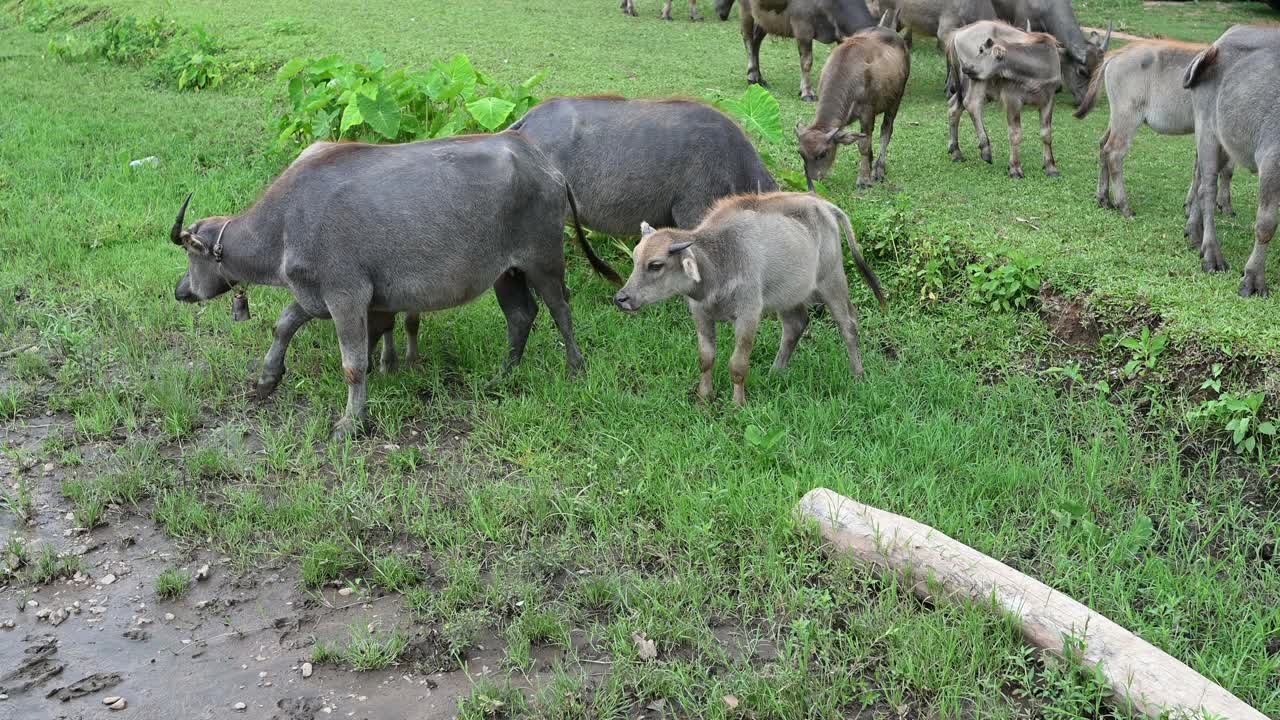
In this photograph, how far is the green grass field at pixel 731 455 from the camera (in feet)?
13.1

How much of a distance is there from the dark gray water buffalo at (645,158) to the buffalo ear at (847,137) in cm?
109

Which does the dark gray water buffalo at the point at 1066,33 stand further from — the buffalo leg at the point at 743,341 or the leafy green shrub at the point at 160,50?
the leafy green shrub at the point at 160,50

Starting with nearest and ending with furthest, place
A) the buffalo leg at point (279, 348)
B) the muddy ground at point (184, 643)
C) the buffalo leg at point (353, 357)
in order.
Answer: the muddy ground at point (184, 643) < the buffalo leg at point (353, 357) < the buffalo leg at point (279, 348)

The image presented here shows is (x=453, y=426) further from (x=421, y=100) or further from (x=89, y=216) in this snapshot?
(x=89, y=216)

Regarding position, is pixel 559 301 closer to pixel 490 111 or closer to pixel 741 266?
pixel 741 266

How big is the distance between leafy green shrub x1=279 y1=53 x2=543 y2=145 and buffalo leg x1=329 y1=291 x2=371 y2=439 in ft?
6.98

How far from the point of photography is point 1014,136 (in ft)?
27.8

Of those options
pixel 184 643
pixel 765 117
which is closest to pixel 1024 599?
pixel 184 643

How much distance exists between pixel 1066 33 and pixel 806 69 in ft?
7.95

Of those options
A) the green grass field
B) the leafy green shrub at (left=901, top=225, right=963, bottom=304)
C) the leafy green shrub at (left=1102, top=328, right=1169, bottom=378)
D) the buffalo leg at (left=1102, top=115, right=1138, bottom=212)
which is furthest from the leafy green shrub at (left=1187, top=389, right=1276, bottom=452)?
the buffalo leg at (left=1102, top=115, right=1138, bottom=212)

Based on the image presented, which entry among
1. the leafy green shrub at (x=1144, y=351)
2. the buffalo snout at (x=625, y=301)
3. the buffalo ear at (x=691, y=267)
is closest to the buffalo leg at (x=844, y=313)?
the buffalo ear at (x=691, y=267)

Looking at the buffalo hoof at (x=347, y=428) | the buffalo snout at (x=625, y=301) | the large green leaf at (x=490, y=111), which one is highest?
the large green leaf at (x=490, y=111)

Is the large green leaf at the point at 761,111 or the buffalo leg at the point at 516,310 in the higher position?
the large green leaf at the point at 761,111

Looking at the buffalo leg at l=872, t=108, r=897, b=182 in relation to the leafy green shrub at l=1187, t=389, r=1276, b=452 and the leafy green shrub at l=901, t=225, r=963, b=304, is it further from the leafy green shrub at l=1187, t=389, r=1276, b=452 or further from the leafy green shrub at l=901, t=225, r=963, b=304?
the leafy green shrub at l=1187, t=389, r=1276, b=452
